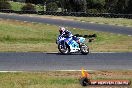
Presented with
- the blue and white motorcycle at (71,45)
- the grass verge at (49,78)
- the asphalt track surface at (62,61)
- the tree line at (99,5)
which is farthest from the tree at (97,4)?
the grass verge at (49,78)

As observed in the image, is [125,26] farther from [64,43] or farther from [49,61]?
[49,61]

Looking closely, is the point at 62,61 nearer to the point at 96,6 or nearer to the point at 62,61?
the point at 62,61

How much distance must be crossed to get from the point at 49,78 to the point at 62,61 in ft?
15.2

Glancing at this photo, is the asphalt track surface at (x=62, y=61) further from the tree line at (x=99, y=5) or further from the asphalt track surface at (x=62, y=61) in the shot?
the tree line at (x=99, y=5)

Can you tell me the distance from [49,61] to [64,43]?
3.33 metres

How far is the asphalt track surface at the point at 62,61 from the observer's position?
1612cm

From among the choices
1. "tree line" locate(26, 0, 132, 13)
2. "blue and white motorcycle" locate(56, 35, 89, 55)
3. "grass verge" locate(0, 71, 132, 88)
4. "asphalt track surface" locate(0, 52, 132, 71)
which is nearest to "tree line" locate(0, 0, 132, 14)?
"tree line" locate(26, 0, 132, 13)

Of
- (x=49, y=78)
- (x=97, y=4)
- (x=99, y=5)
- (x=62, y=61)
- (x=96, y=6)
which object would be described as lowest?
(x=96, y=6)

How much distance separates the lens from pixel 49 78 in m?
13.4

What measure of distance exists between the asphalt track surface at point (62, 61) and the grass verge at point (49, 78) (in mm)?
1296

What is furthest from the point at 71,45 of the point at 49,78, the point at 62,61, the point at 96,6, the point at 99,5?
the point at 96,6

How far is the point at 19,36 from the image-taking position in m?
34.2

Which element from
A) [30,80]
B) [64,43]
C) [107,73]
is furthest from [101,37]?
[30,80]

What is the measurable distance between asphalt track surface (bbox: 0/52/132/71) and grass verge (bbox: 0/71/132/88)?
4.25ft
